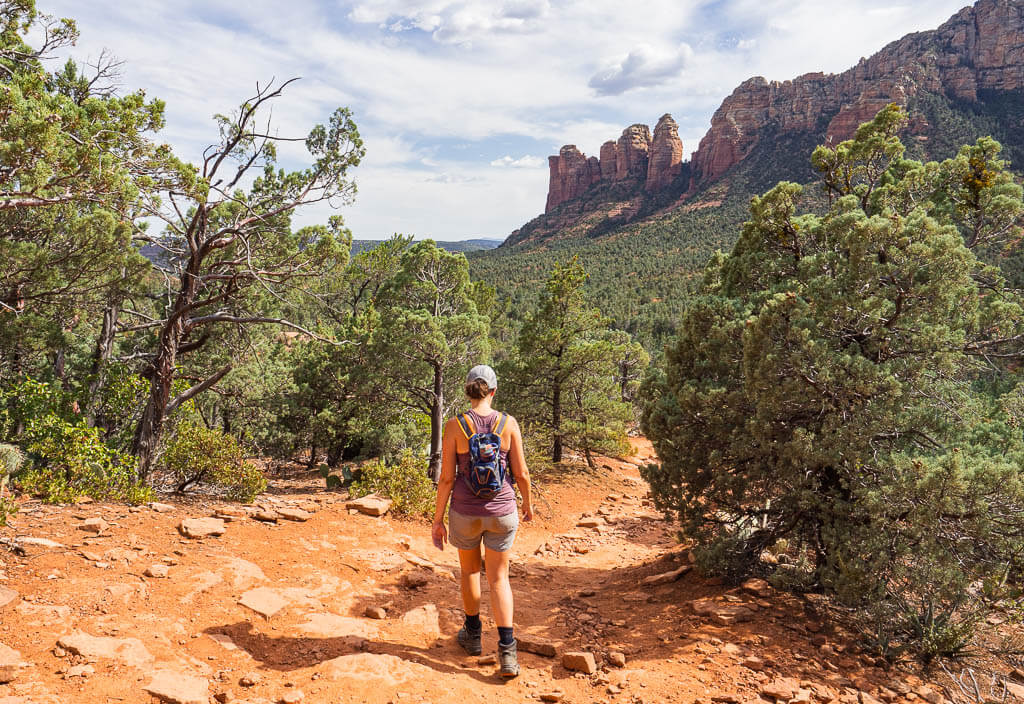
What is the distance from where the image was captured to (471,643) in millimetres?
3881

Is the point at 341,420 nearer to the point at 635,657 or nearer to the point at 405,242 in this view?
the point at 405,242

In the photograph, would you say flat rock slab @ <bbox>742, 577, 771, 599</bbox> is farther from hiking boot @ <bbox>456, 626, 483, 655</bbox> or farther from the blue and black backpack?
the blue and black backpack

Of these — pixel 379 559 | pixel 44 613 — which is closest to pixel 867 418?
pixel 379 559

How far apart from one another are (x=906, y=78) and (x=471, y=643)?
283 feet

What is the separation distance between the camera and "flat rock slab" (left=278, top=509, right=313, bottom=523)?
21.4 feet

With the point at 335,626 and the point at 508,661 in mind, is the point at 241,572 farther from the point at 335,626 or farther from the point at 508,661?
the point at 508,661

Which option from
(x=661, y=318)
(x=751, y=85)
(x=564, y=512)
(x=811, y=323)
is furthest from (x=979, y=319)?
(x=751, y=85)

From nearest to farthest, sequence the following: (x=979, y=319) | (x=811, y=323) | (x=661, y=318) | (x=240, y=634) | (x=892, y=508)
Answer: (x=240, y=634), (x=892, y=508), (x=811, y=323), (x=979, y=319), (x=661, y=318)

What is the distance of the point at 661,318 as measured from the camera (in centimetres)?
3762

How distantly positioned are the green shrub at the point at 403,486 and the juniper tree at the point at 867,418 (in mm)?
3625

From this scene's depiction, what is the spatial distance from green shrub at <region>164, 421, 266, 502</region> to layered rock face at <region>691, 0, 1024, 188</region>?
76028 mm

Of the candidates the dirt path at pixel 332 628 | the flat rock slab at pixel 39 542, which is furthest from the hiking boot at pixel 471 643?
the flat rock slab at pixel 39 542

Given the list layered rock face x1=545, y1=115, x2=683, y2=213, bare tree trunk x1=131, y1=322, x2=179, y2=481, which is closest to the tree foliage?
bare tree trunk x1=131, y1=322, x2=179, y2=481

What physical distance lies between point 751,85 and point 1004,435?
11947cm
